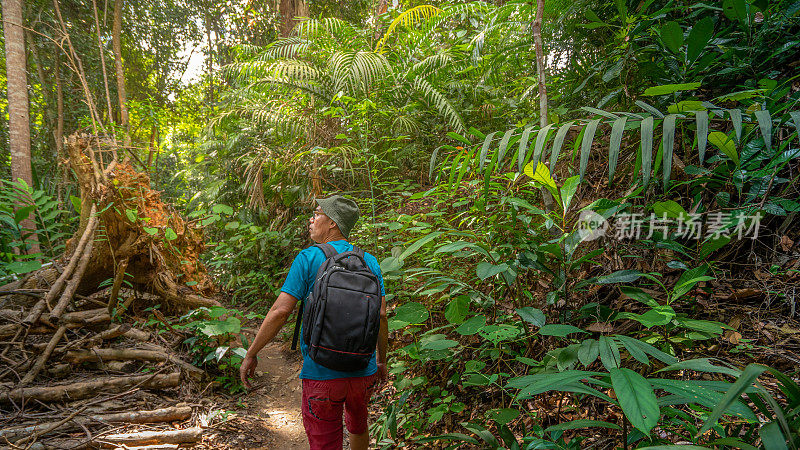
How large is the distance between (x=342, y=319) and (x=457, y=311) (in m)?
0.62

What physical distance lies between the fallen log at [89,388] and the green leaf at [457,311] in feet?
7.70

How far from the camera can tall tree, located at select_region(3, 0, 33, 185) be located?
4.31 meters

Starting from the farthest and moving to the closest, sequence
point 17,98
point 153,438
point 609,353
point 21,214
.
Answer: point 17,98, point 21,214, point 153,438, point 609,353

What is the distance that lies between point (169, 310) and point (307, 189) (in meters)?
2.39

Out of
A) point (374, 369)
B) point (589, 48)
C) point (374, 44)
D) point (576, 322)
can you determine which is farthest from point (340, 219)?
point (374, 44)

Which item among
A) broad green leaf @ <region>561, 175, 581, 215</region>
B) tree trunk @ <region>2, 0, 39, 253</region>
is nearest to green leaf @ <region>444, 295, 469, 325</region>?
broad green leaf @ <region>561, 175, 581, 215</region>

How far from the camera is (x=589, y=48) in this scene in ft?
11.2

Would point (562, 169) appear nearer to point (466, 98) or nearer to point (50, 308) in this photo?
point (466, 98)

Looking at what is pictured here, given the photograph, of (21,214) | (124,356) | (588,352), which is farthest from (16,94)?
(588,352)

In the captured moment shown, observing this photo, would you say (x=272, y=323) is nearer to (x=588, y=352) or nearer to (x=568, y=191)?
(x=588, y=352)

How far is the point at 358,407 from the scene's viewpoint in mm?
1941

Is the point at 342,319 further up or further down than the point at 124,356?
further up

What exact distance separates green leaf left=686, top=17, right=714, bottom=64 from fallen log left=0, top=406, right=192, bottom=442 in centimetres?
395

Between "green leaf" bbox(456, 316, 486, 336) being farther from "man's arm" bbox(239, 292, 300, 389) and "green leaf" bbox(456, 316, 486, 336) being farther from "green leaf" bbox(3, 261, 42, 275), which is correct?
"green leaf" bbox(3, 261, 42, 275)
